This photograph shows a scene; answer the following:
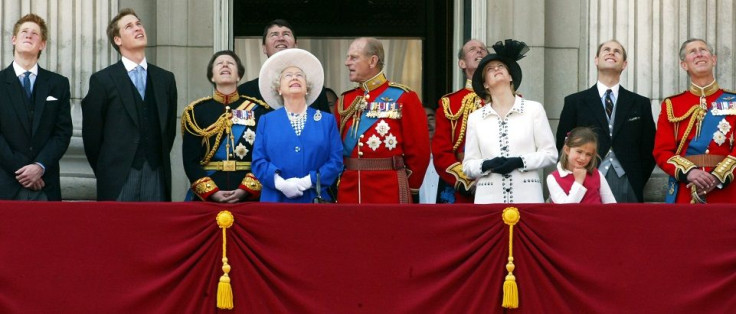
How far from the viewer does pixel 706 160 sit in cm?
1126

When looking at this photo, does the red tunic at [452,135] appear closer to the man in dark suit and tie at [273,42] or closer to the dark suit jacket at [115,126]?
the man in dark suit and tie at [273,42]

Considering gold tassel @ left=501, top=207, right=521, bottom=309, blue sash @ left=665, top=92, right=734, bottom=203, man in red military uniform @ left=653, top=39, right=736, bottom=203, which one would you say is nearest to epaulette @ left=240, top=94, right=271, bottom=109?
gold tassel @ left=501, top=207, right=521, bottom=309

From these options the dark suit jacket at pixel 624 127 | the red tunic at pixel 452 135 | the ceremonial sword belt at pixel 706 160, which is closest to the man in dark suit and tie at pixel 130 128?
the red tunic at pixel 452 135

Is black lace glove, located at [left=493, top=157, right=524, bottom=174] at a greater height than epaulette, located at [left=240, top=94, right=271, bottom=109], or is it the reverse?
epaulette, located at [left=240, top=94, right=271, bottom=109]

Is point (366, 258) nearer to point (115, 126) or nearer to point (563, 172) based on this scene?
point (563, 172)

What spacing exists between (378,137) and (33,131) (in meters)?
2.26

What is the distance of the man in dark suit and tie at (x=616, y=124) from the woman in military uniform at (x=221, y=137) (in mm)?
2195

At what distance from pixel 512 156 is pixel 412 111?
39.1 inches

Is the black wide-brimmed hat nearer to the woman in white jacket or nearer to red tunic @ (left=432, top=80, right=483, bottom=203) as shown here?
the woman in white jacket

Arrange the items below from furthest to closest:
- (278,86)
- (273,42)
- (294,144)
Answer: (273,42), (278,86), (294,144)

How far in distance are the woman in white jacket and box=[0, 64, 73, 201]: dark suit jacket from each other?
8.68ft

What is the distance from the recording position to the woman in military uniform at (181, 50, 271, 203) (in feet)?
36.3

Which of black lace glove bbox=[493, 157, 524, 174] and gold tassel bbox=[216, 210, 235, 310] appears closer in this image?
gold tassel bbox=[216, 210, 235, 310]

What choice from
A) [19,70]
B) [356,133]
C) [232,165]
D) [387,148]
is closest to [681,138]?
[387,148]
